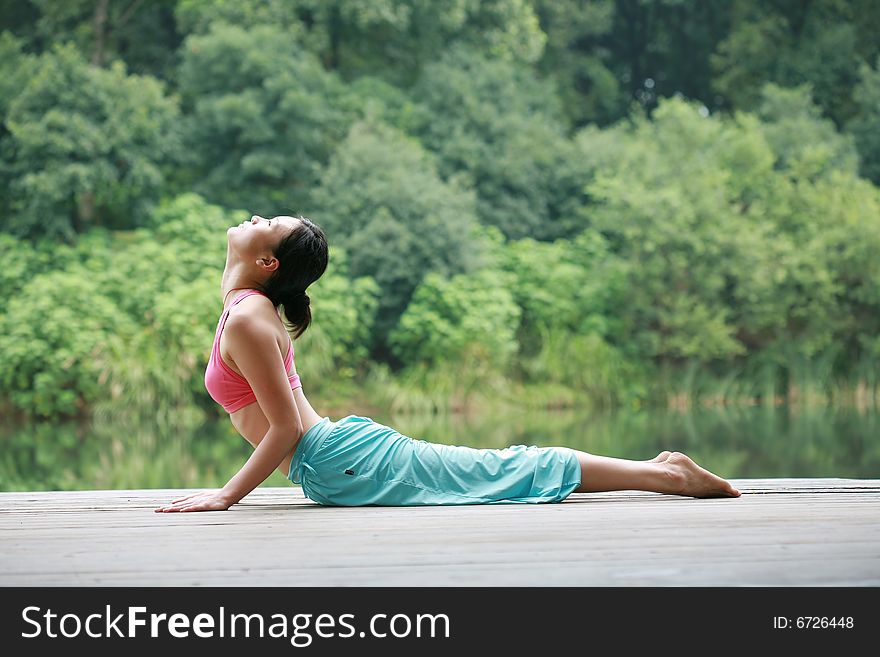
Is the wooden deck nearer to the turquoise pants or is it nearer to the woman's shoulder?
the turquoise pants

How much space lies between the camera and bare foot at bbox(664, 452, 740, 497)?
2.99 metres

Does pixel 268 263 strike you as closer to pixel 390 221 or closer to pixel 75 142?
pixel 390 221

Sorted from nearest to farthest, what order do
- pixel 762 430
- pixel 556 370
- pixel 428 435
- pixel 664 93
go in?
pixel 428 435 → pixel 762 430 → pixel 556 370 → pixel 664 93

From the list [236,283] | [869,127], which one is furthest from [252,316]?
[869,127]

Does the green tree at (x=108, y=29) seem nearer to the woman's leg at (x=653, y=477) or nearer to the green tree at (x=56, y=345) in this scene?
the green tree at (x=56, y=345)

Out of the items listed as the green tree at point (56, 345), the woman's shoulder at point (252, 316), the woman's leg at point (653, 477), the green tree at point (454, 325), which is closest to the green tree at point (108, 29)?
the green tree at point (56, 345)

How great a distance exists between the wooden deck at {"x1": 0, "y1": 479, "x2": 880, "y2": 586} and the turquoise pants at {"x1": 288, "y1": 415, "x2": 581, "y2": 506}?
8 cm

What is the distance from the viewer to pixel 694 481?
9.86 ft

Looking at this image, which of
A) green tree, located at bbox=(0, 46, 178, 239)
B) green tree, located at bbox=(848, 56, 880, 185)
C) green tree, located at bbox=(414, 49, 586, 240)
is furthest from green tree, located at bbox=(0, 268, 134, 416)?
green tree, located at bbox=(848, 56, 880, 185)

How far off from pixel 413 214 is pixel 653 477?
11006mm

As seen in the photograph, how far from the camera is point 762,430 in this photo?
11.0 m

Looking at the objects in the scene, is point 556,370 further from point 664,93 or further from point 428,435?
point 664,93
